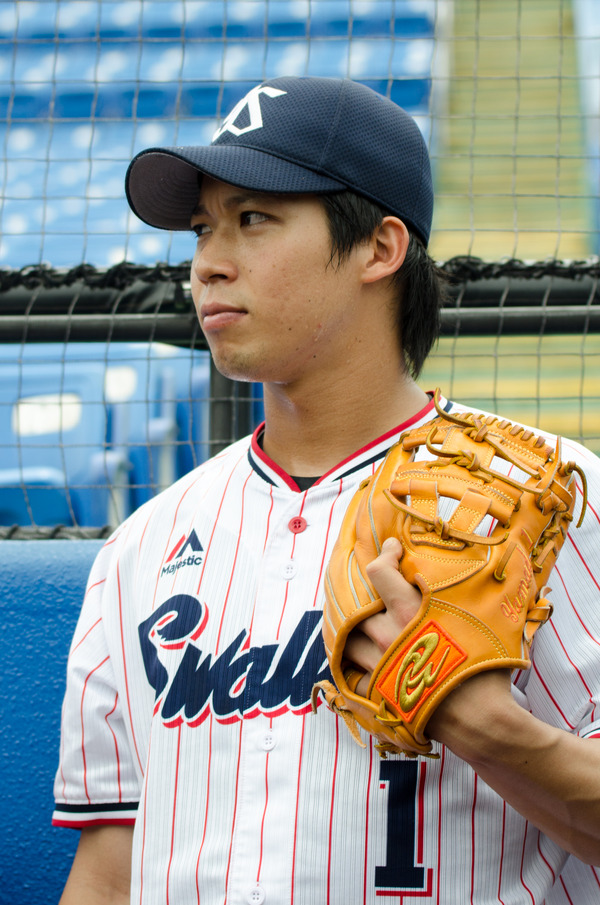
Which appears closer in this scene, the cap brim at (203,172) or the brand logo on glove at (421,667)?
the brand logo on glove at (421,667)

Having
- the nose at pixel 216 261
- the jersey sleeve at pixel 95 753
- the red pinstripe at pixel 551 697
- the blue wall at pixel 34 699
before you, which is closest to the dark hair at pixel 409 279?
the nose at pixel 216 261

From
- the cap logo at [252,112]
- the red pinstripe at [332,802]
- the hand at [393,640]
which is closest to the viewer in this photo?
the hand at [393,640]

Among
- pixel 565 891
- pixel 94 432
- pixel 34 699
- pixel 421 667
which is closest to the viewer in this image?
pixel 421 667

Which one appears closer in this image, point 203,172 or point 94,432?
point 203,172

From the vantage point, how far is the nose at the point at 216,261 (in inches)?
44.5

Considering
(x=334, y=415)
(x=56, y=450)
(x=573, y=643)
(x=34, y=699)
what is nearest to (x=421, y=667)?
(x=573, y=643)

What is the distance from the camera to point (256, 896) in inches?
37.4

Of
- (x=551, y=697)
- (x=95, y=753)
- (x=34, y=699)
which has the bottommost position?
(x=34, y=699)

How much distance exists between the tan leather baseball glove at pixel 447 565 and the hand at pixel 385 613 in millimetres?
10

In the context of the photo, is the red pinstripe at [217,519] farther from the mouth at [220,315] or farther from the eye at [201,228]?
the eye at [201,228]

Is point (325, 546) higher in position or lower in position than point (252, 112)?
lower

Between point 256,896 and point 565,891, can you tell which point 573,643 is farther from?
point 256,896

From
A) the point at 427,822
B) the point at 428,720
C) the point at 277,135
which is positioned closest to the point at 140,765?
the point at 427,822

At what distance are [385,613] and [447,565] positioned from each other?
0.08 meters
